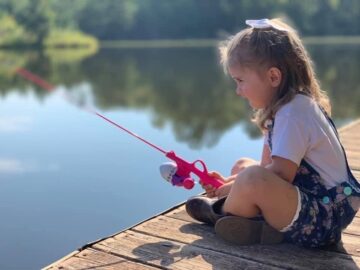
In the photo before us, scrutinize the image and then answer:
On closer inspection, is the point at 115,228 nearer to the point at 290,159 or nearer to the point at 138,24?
the point at 290,159

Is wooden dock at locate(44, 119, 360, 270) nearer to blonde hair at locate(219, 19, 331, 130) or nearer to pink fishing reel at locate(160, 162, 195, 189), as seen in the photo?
pink fishing reel at locate(160, 162, 195, 189)

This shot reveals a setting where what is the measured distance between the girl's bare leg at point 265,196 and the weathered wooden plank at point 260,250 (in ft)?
0.30

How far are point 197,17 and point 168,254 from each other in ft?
139

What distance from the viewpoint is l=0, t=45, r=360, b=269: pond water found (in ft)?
10.1

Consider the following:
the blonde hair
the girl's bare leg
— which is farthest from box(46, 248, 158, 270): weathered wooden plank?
the blonde hair

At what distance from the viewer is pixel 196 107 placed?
8258 millimetres

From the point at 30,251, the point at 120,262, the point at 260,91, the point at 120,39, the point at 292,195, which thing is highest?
the point at 120,39

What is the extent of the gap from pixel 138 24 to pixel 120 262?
44.2 metres

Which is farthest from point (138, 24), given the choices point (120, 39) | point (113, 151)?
point (113, 151)

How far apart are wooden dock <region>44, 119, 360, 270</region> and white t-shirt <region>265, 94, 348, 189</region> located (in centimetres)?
24

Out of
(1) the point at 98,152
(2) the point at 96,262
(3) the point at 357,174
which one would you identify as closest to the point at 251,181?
(2) the point at 96,262

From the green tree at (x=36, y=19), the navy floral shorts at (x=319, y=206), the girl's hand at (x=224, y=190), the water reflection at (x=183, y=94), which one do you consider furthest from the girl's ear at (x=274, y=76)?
the green tree at (x=36, y=19)

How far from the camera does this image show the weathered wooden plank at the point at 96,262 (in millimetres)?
1848

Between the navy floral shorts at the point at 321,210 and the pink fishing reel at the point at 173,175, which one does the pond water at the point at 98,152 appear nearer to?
the pink fishing reel at the point at 173,175
